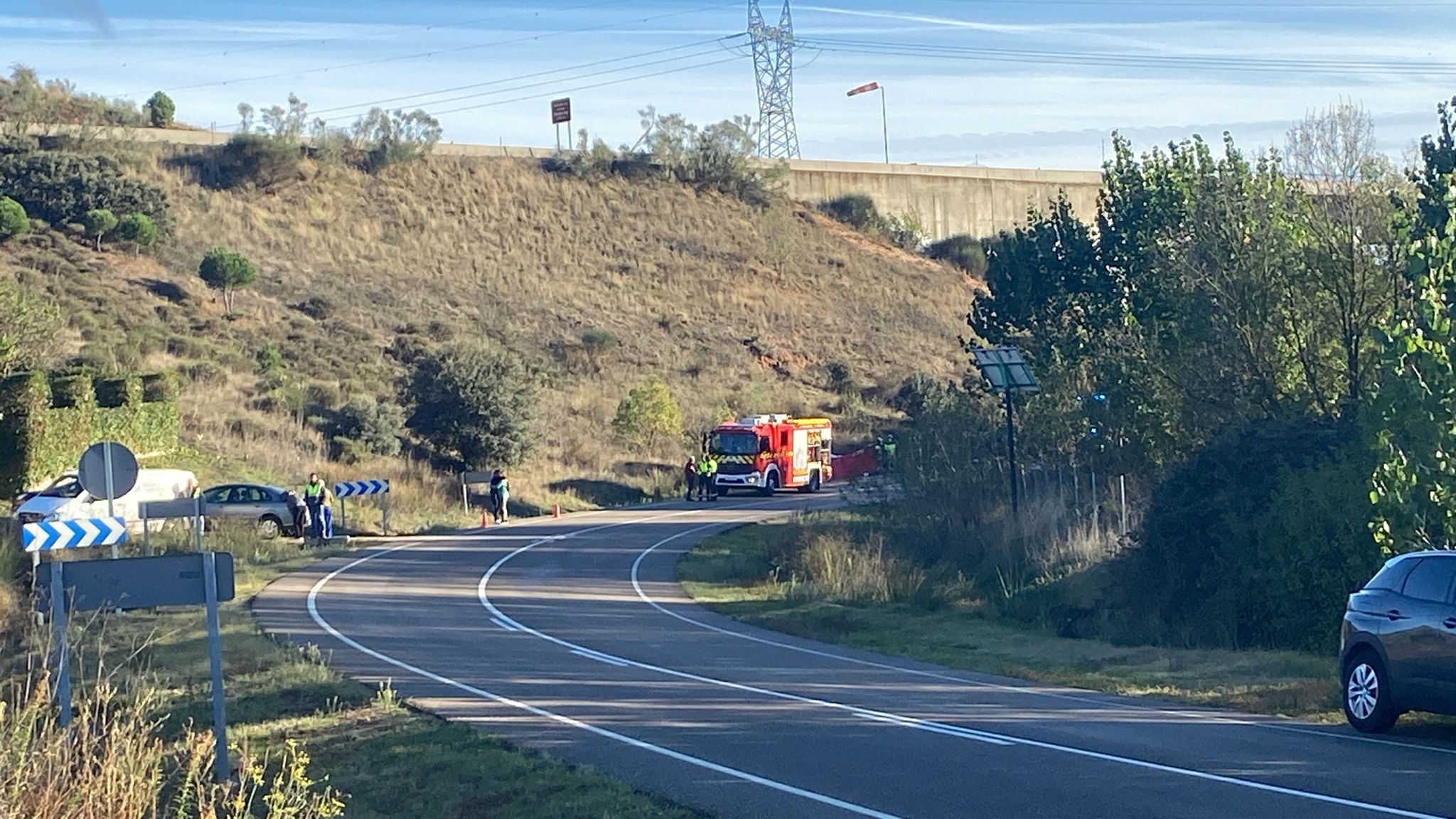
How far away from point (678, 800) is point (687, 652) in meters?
9.44

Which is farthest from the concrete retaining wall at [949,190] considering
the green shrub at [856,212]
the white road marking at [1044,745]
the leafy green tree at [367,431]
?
the white road marking at [1044,745]

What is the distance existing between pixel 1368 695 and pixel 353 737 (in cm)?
871

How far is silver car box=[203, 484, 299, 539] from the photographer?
1549 inches

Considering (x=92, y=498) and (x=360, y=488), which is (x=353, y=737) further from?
(x=360, y=488)

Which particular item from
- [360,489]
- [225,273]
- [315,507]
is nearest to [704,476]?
[360,489]

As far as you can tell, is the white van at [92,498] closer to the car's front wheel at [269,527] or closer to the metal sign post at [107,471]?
the car's front wheel at [269,527]

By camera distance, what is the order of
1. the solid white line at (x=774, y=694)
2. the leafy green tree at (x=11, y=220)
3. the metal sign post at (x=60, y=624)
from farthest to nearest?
the leafy green tree at (x=11, y=220) → the solid white line at (x=774, y=694) → the metal sign post at (x=60, y=624)

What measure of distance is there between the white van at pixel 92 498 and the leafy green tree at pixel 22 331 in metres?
4.70

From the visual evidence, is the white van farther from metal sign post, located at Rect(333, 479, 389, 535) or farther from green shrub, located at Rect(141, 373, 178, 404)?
green shrub, located at Rect(141, 373, 178, 404)

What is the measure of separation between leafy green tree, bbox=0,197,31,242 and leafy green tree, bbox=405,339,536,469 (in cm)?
2586

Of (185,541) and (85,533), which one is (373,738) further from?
(185,541)

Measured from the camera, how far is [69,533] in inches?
703

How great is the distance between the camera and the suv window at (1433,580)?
42.3ft

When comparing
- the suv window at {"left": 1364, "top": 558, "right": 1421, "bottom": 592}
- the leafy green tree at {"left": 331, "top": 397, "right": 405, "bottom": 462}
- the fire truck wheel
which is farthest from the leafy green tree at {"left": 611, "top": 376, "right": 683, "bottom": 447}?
the suv window at {"left": 1364, "top": 558, "right": 1421, "bottom": 592}
